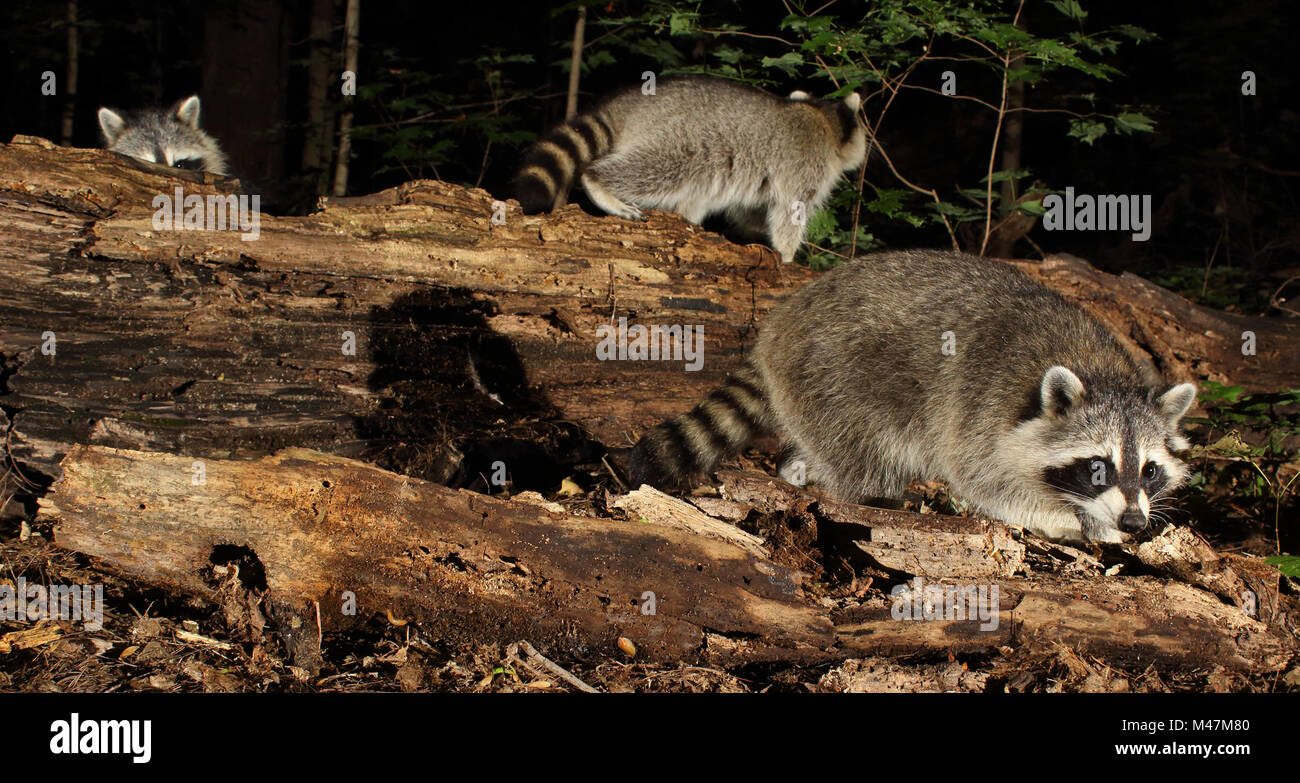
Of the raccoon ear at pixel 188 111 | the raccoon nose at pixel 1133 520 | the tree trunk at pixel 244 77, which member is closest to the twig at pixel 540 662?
the raccoon nose at pixel 1133 520

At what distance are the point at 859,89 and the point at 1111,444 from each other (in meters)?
6.36

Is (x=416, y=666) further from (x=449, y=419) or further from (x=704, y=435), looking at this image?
(x=704, y=435)

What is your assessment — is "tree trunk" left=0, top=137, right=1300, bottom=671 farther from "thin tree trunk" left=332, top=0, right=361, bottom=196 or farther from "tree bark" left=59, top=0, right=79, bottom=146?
"tree bark" left=59, top=0, right=79, bottom=146

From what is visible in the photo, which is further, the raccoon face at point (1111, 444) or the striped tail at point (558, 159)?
the striped tail at point (558, 159)

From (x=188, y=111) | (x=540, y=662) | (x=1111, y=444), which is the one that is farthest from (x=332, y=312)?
(x=188, y=111)

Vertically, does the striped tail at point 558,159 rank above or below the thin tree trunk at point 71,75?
below

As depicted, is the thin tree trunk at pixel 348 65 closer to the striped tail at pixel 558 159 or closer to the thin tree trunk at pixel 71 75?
the striped tail at pixel 558 159

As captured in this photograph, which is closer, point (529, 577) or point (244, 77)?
point (529, 577)

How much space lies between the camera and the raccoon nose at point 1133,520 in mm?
3785

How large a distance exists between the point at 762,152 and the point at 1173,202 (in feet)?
23.4

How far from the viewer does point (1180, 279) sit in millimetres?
8578

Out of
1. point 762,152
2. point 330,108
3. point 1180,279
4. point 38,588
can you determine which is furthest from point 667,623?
point 1180,279

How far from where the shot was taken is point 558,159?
5906mm

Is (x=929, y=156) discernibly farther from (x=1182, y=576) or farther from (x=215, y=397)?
(x=215, y=397)
